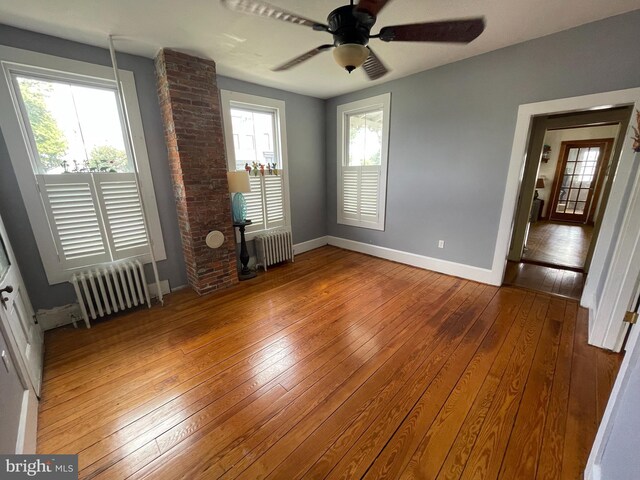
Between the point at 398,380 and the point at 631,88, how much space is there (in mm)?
3089

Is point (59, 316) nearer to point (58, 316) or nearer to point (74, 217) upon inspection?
point (58, 316)

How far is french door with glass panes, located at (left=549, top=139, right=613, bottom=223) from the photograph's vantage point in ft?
20.8

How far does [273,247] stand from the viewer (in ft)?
12.8

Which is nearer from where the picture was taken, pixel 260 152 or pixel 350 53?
pixel 350 53

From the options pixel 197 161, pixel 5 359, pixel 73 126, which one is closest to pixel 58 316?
pixel 5 359

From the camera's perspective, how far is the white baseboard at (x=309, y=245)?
4562mm

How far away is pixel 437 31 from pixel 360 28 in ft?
1.64

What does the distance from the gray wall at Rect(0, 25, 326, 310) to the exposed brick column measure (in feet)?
0.38

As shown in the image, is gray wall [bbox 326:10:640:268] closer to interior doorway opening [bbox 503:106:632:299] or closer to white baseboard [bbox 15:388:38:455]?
interior doorway opening [bbox 503:106:632:299]

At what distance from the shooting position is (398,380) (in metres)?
1.80

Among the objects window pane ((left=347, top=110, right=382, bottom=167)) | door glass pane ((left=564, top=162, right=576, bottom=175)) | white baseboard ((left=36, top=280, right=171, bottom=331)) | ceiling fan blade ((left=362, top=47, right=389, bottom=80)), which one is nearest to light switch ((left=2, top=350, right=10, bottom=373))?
white baseboard ((left=36, top=280, right=171, bottom=331))

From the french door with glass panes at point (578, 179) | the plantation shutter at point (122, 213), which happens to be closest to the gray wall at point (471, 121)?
the plantation shutter at point (122, 213)

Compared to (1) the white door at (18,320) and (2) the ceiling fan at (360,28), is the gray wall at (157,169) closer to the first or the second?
(1) the white door at (18,320)

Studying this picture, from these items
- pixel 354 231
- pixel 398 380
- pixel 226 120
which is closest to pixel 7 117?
pixel 226 120
